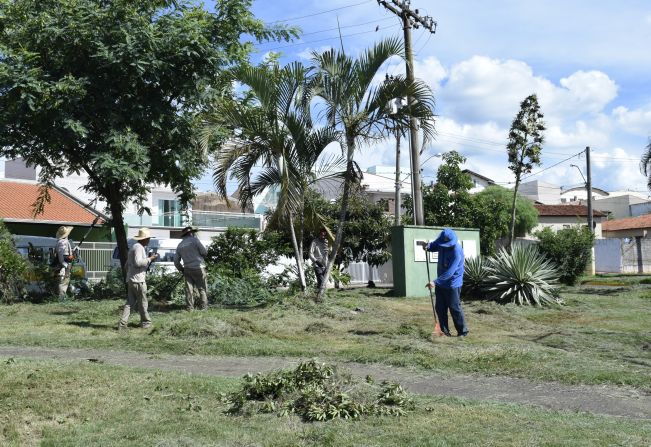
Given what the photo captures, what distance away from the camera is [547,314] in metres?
14.7

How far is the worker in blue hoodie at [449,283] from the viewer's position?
35.8 ft

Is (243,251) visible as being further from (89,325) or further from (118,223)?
(89,325)

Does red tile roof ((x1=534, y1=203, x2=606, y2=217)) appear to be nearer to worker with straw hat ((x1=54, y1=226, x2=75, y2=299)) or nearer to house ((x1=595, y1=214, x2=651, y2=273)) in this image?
house ((x1=595, y1=214, x2=651, y2=273))

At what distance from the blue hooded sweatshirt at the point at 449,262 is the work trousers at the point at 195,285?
514cm

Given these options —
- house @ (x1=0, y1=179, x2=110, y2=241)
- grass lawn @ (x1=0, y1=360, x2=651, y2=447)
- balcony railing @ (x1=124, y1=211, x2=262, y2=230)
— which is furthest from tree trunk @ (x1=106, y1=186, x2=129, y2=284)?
balcony railing @ (x1=124, y1=211, x2=262, y2=230)

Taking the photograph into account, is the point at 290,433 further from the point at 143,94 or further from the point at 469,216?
the point at 469,216

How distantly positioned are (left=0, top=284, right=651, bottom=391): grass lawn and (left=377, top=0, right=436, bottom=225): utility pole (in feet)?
14.2

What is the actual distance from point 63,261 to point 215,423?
1216 centimetres

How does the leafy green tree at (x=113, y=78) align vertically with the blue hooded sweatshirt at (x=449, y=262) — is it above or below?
above

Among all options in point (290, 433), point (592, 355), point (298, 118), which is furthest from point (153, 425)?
point (298, 118)

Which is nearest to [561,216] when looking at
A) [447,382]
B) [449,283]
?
[449,283]

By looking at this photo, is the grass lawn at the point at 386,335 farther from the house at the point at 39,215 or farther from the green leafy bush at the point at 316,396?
the house at the point at 39,215

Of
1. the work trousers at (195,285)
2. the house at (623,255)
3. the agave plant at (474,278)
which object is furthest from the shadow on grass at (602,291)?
the house at (623,255)

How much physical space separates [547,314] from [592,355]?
568cm
